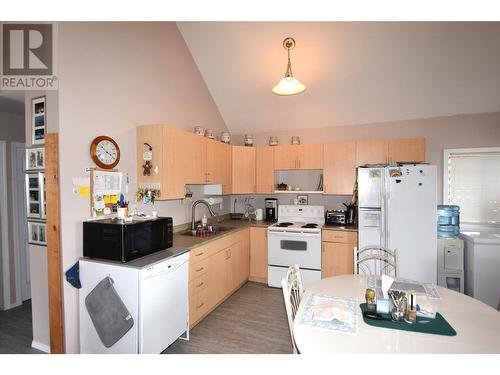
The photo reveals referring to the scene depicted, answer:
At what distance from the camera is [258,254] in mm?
3930

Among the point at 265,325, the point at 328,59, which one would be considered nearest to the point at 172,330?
the point at 265,325

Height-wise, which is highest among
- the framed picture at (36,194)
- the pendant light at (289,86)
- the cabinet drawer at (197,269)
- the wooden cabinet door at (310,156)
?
the pendant light at (289,86)

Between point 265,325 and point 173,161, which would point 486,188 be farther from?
point 173,161

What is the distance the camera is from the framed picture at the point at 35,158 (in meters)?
2.32

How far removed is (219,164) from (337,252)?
6.79 ft

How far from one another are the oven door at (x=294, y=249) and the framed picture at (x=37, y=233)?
2.60 metres

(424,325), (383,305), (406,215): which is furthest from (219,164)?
(424,325)

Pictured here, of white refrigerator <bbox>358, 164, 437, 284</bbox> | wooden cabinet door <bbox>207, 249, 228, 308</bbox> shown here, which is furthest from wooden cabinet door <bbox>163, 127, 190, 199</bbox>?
white refrigerator <bbox>358, 164, 437, 284</bbox>

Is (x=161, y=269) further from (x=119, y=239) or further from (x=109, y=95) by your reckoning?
(x=109, y=95)

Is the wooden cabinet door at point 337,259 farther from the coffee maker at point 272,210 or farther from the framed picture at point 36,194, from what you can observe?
the framed picture at point 36,194

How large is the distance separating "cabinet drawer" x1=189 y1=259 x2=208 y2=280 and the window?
3331 mm

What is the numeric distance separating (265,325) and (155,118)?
2.61m

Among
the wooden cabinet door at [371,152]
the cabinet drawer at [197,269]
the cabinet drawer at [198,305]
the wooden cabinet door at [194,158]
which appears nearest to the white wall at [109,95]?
the wooden cabinet door at [194,158]
